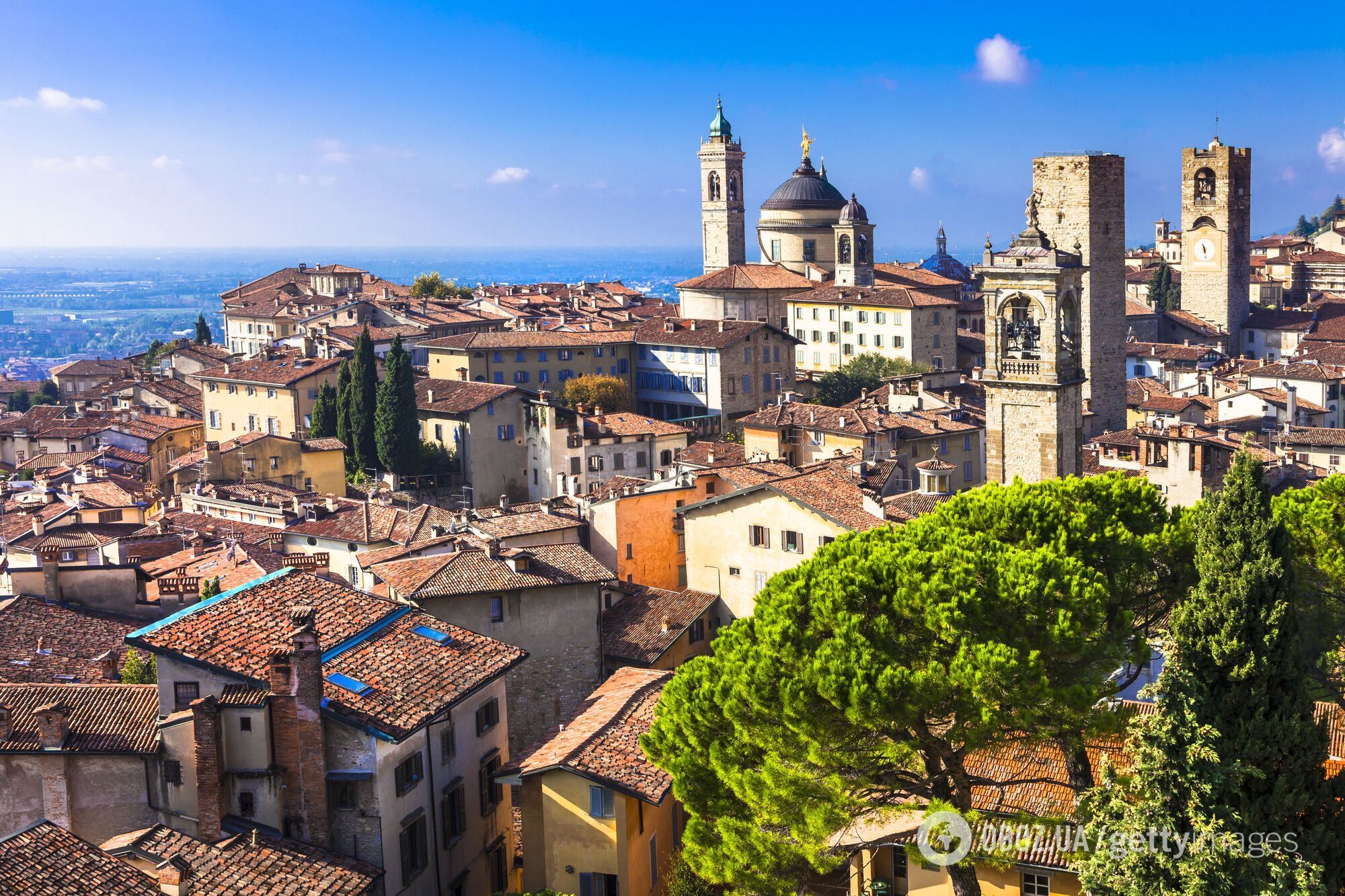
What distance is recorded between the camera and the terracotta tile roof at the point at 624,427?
51909mm

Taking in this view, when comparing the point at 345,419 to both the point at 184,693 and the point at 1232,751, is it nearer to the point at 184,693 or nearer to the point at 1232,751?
the point at 184,693

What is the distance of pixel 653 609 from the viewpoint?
99.7 ft

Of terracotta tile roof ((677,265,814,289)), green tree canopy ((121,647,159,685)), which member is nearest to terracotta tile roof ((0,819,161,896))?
green tree canopy ((121,647,159,685))

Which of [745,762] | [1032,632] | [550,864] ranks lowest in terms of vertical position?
[550,864]

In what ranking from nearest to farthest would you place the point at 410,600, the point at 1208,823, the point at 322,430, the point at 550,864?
the point at 1208,823, the point at 550,864, the point at 410,600, the point at 322,430

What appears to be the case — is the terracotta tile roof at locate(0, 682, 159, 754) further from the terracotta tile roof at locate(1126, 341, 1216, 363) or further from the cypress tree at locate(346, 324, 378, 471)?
the terracotta tile roof at locate(1126, 341, 1216, 363)

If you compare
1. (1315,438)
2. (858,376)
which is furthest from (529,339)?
(1315,438)

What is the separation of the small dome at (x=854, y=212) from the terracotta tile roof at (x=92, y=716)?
68.7m

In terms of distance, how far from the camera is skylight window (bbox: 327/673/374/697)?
1948cm

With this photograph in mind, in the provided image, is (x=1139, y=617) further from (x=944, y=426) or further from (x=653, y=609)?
(x=944, y=426)

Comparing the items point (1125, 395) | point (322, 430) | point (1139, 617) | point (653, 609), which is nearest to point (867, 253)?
point (1125, 395)

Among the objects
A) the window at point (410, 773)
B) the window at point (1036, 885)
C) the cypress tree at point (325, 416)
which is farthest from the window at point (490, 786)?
the cypress tree at point (325, 416)

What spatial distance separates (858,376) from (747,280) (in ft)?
40.3

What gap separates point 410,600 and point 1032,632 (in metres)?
12.0
